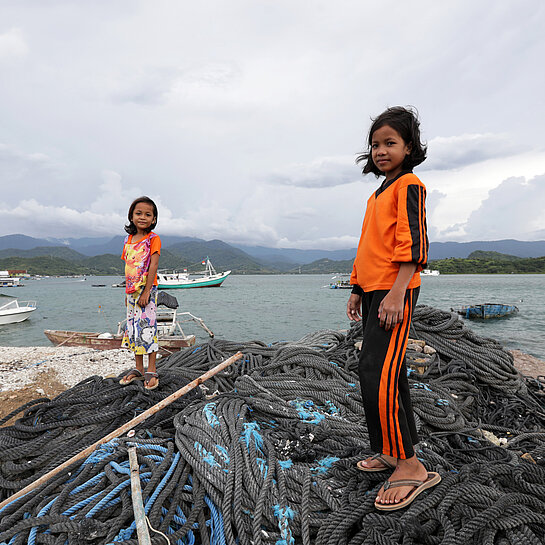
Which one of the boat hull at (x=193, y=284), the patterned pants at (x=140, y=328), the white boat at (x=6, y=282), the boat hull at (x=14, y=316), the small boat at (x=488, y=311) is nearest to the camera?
the patterned pants at (x=140, y=328)

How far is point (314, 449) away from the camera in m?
2.32

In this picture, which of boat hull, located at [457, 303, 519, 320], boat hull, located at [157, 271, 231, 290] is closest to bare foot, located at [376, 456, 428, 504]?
boat hull, located at [457, 303, 519, 320]

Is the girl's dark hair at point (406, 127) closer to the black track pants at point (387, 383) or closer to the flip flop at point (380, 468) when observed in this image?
the black track pants at point (387, 383)

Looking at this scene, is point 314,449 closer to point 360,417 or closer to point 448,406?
point 360,417

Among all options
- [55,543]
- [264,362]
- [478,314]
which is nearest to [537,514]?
[55,543]

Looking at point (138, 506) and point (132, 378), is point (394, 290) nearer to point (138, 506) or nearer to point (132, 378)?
point (138, 506)

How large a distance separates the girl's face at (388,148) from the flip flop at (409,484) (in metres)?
1.59

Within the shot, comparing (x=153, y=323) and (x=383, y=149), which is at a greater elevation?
(x=383, y=149)

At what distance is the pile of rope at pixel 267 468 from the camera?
1693 mm

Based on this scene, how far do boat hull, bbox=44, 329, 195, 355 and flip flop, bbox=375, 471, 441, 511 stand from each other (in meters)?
8.80

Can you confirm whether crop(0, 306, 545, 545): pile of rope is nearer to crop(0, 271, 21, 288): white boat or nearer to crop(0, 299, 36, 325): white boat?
crop(0, 299, 36, 325): white boat

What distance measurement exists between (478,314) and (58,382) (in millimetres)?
24814

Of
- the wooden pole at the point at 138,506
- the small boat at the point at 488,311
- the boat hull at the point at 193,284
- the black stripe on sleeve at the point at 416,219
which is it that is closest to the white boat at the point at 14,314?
the wooden pole at the point at 138,506

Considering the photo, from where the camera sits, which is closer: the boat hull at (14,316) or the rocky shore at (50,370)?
the rocky shore at (50,370)
